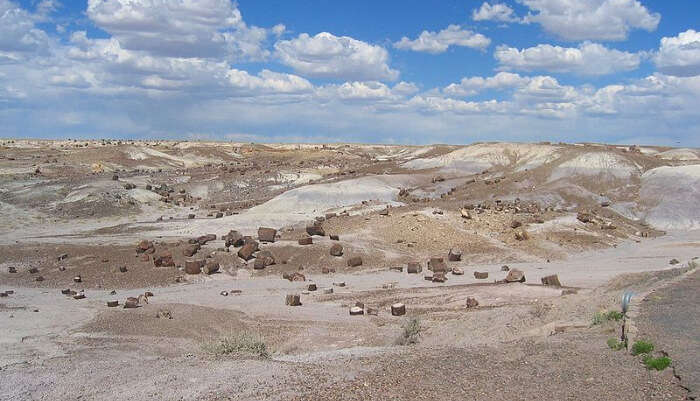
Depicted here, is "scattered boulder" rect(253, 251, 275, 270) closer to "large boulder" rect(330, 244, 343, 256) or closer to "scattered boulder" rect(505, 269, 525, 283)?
"large boulder" rect(330, 244, 343, 256)

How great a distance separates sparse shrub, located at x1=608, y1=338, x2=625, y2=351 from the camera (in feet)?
36.3

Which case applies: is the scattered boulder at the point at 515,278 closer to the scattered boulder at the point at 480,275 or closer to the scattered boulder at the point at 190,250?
the scattered boulder at the point at 480,275

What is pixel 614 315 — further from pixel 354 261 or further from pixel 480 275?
pixel 354 261

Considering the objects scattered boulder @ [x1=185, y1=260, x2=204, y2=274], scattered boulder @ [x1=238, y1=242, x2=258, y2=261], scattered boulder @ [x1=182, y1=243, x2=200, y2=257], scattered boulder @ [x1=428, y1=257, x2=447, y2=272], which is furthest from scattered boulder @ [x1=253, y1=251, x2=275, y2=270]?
scattered boulder @ [x1=428, y1=257, x2=447, y2=272]

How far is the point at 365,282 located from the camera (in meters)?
23.7

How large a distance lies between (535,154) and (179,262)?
34.4 meters

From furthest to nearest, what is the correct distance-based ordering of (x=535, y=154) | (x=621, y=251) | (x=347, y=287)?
(x=535, y=154) → (x=621, y=251) → (x=347, y=287)

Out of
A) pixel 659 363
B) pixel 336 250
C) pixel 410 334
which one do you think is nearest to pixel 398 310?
pixel 410 334

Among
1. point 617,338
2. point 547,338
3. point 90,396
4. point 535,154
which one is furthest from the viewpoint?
point 535,154

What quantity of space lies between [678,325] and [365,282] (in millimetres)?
12702

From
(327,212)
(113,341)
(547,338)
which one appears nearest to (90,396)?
(113,341)

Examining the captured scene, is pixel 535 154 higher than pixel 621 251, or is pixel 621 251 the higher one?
pixel 535 154

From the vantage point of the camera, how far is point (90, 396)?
9.88 meters

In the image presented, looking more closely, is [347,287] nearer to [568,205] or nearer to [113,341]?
[113,341]
